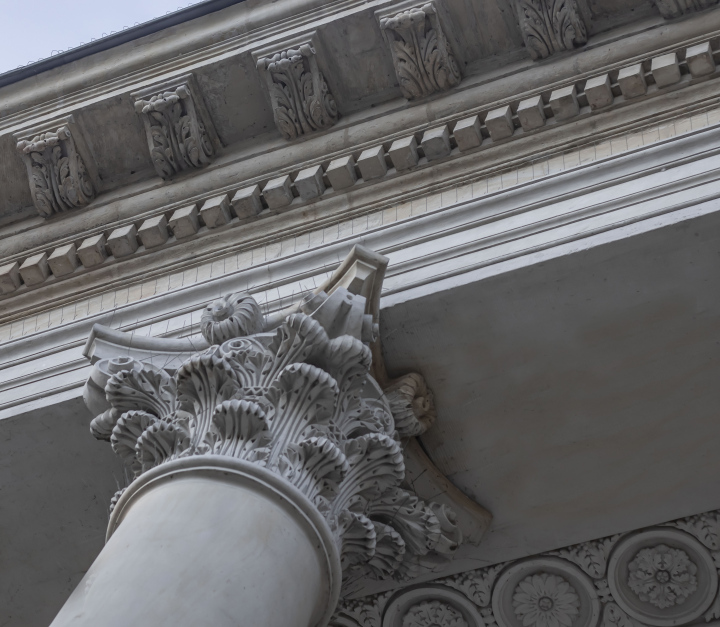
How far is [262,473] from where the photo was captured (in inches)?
174

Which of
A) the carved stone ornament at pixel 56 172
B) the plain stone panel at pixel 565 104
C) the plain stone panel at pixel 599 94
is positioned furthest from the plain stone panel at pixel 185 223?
the plain stone panel at pixel 599 94

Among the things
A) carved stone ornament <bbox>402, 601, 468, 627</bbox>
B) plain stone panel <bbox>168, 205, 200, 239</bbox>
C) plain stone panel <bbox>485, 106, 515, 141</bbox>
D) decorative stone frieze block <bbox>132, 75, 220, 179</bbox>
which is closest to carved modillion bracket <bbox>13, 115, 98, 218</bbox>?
decorative stone frieze block <bbox>132, 75, 220, 179</bbox>

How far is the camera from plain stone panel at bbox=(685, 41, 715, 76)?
601cm

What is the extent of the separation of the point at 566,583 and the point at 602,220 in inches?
80.2

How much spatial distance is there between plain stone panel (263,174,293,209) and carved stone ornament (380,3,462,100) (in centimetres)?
93

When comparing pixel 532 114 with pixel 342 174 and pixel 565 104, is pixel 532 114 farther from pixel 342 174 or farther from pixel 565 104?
pixel 342 174

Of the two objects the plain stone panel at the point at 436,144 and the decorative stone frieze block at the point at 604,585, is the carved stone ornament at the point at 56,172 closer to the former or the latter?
the plain stone panel at the point at 436,144

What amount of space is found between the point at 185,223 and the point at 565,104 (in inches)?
92.8

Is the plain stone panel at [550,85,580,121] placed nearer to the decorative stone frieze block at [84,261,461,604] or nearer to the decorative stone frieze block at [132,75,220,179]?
the decorative stone frieze block at [84,261,461,604]

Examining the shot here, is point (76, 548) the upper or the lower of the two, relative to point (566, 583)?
upper

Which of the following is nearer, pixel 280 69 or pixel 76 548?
pixel 76 548

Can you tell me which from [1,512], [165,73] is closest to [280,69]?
[165,73]

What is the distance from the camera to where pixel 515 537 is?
19.6 ft

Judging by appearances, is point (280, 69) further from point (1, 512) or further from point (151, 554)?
point (151, 554)
